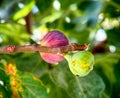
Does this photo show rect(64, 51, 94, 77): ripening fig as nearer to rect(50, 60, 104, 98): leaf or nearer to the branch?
the branch

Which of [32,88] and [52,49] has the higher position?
[52,49]

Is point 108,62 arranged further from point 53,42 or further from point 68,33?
point 53,42

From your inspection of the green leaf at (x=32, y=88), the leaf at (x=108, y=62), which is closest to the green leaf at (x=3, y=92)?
the green leaf at (x=32, y=88)

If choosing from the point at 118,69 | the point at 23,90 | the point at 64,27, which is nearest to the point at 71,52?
the point at 23,90

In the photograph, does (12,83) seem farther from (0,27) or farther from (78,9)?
(78,9)

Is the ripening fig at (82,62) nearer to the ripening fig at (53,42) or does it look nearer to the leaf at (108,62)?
the ripening fig at (53,42)

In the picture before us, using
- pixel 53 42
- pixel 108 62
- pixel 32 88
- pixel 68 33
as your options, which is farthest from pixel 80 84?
pixel 68 33

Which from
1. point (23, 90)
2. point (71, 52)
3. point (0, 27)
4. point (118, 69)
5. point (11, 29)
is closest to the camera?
point (71, 52)
